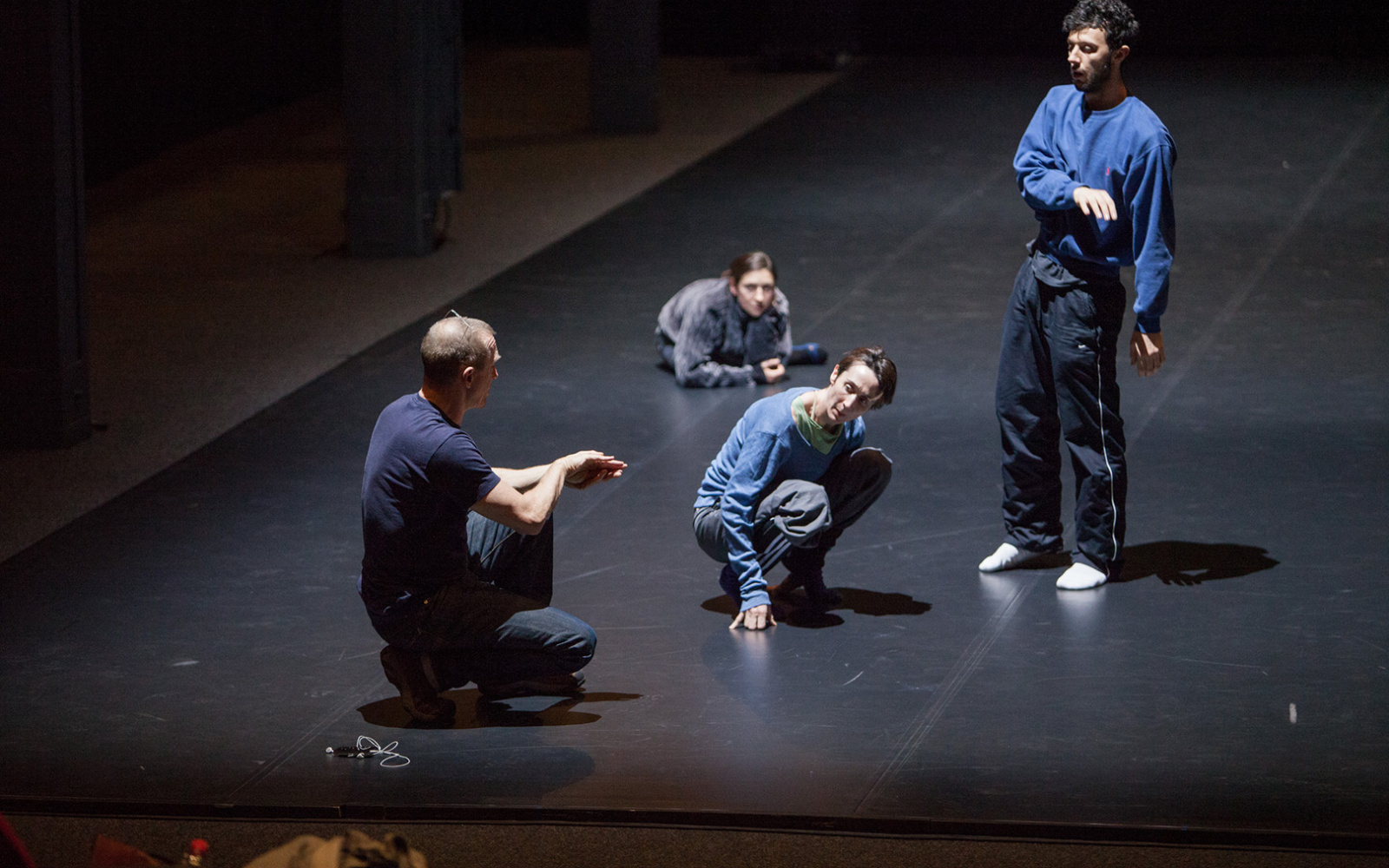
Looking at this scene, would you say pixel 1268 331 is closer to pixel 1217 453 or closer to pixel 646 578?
pixel 1217 453

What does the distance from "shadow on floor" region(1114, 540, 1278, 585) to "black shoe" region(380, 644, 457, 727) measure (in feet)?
7.65

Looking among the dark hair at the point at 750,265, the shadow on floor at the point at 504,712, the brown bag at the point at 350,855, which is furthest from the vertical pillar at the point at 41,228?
the brown bag at the point at 350,855

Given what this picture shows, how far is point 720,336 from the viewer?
8.36 metres

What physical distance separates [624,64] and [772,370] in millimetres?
7353

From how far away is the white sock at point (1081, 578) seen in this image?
5.73 meters

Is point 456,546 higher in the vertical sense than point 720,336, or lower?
higher

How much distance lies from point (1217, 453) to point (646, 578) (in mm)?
2635

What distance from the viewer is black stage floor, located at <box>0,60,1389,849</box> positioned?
14.4ft

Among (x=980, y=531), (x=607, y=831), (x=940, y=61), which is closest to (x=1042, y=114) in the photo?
(x=980, y=531)

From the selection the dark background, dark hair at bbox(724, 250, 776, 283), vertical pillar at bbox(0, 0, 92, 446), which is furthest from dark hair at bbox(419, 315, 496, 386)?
the dark background

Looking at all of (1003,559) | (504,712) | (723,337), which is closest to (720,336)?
(723,337)

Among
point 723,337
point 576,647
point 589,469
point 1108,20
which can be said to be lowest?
point 723,337

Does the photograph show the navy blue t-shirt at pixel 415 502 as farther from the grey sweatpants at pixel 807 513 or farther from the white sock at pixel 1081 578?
the white sock at pixel 1081 578

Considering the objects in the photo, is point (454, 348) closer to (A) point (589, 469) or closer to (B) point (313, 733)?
(A) point (589, 469)
